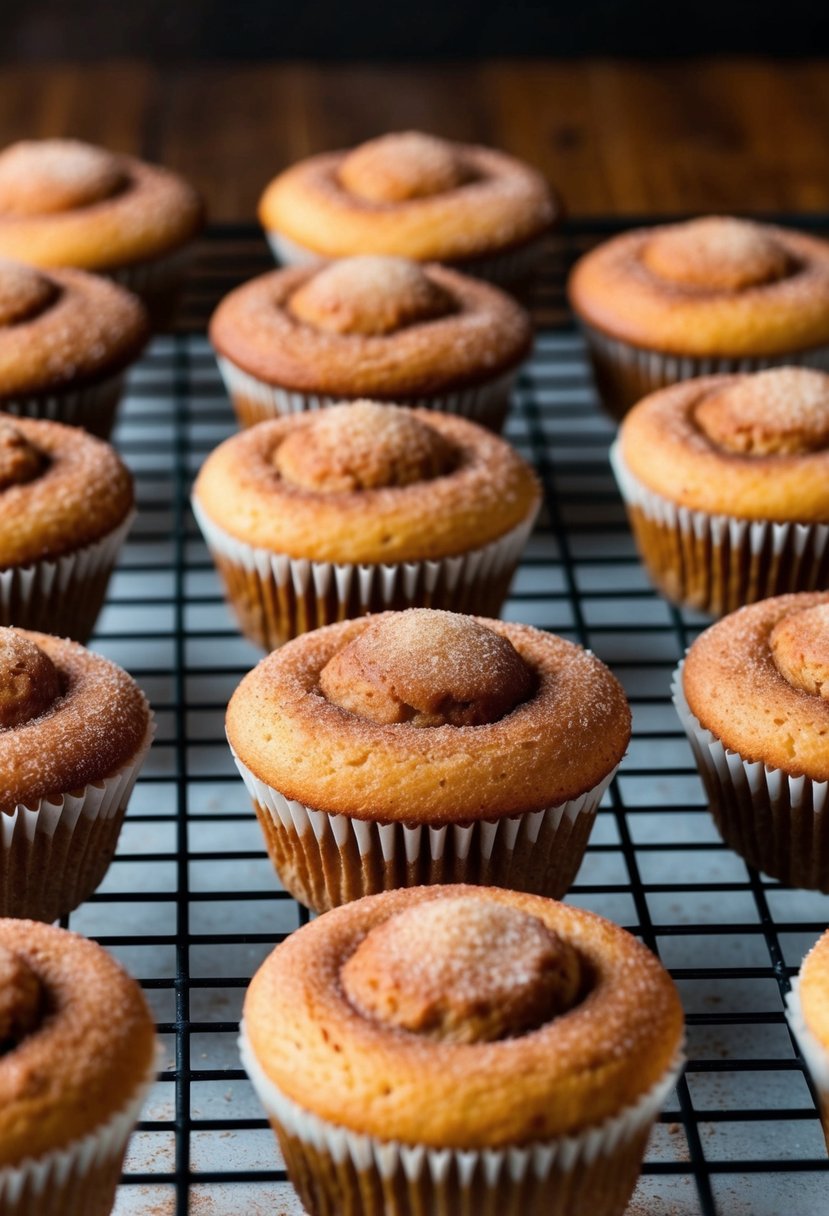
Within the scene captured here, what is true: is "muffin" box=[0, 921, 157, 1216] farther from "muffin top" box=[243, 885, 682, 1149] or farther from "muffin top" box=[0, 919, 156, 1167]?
"muffin top" box=[243, 885, 682, 1149]

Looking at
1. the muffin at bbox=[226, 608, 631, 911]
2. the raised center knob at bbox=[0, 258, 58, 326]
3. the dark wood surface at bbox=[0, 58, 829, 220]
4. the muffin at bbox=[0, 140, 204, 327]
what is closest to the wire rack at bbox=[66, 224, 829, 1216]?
the muffin at bbox=[226, 608, 631, 911]

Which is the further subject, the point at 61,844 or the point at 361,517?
the point at 361,517

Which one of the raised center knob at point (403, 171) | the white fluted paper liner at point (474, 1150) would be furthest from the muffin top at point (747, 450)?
the white fluted paper liner at point (474, 1150)

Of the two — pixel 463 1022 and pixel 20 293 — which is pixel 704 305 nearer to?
pixel 20 293

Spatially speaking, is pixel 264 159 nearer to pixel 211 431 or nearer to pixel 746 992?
pixel 211 431

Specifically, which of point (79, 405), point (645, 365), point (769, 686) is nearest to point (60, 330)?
point (79, 405)

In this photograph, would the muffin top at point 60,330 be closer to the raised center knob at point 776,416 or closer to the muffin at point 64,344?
the muffin at point 64,344
